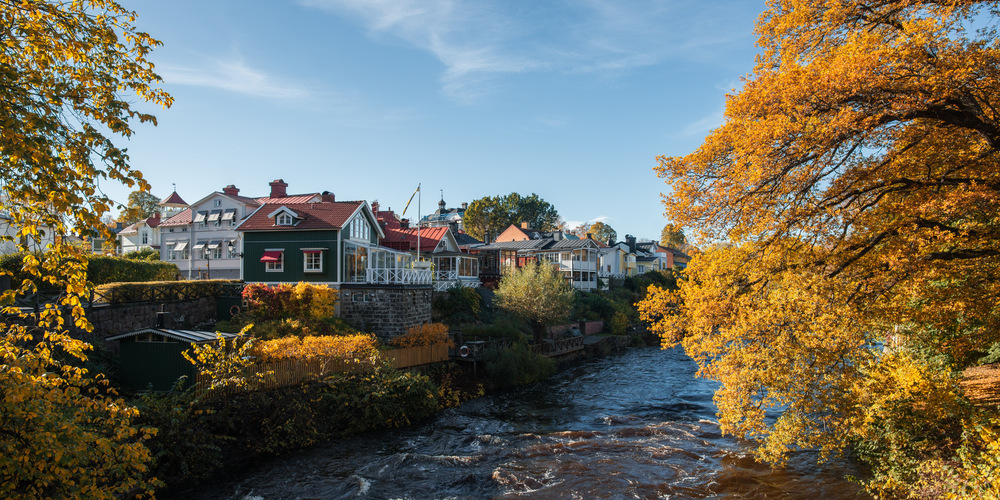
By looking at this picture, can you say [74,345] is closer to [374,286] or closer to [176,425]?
[176,425]

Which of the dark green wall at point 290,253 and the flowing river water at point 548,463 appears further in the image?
the dark green wall at point 290,253

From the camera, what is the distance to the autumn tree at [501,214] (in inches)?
3625

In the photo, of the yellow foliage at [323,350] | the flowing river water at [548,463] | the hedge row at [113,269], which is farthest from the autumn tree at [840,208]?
the hedge row at [113,269]

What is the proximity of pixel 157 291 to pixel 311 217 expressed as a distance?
8971 mm

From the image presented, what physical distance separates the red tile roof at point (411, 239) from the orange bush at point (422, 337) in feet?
47.3

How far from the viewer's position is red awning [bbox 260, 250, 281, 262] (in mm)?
32000

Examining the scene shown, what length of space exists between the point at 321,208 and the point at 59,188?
94.2ft

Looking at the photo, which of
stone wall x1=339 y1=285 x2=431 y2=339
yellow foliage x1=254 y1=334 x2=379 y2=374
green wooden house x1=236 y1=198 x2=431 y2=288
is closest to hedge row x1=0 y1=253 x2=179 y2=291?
green wooden house x1=236 y1=198 x2=431 y2=288

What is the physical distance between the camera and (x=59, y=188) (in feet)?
18.6

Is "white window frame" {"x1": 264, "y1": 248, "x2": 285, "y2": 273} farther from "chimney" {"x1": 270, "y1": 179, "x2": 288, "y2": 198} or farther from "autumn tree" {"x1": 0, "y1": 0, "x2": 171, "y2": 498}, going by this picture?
"autumn tree" {"x1": 0, "y1": 0, "x2": 171, "y2": 498}

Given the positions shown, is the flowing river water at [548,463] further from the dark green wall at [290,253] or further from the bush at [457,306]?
the dark green wall at [290,253]

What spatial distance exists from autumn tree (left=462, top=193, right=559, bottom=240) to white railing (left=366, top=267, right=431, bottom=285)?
186 ft

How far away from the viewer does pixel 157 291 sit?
26094 millimetres

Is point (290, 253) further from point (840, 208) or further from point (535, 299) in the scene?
point (840, 208)
